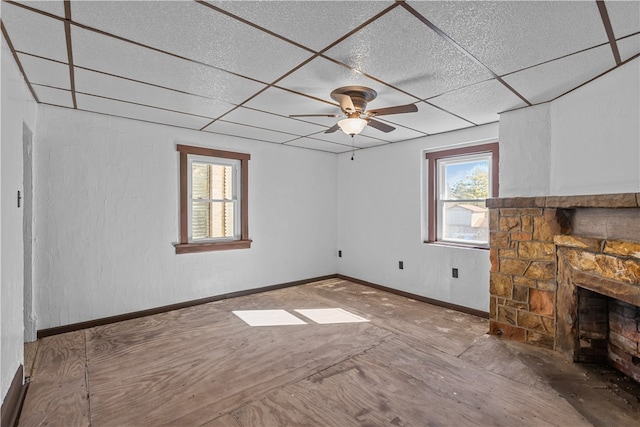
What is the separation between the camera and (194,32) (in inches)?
70.7

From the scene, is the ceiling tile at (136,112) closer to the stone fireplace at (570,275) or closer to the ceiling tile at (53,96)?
the ceiling tile at (53,96)

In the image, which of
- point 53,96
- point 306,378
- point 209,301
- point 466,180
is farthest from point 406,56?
point 209,301

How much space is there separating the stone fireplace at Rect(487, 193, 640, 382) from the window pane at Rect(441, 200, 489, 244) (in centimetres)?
71

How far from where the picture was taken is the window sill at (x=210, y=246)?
3.96 metres

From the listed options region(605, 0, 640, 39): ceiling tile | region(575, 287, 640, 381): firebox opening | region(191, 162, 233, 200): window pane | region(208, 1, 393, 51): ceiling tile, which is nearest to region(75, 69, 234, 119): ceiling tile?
region(191, 162, 233, 200): window pane

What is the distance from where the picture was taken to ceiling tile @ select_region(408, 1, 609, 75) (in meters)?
1.56

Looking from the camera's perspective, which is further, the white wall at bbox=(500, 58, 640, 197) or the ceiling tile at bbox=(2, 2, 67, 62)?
the white wall at bbox=(500, 58, 640, 197)

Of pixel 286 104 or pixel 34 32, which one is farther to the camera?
pixel 286 104

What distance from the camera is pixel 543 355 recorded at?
9.03ft

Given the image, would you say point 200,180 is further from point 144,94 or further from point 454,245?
point 454,245

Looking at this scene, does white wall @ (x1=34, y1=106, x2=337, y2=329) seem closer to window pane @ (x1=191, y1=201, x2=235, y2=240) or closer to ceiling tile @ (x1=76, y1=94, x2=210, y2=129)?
ceiling tile @ (x1=76, y1=94, x2=210, y2=129)

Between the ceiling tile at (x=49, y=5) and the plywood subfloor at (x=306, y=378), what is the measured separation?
2324 mm

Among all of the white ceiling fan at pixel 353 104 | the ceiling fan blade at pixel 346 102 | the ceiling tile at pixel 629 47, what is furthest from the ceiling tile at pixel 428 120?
the ceiling tile at pixel 629 47

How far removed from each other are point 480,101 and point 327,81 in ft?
4.91
